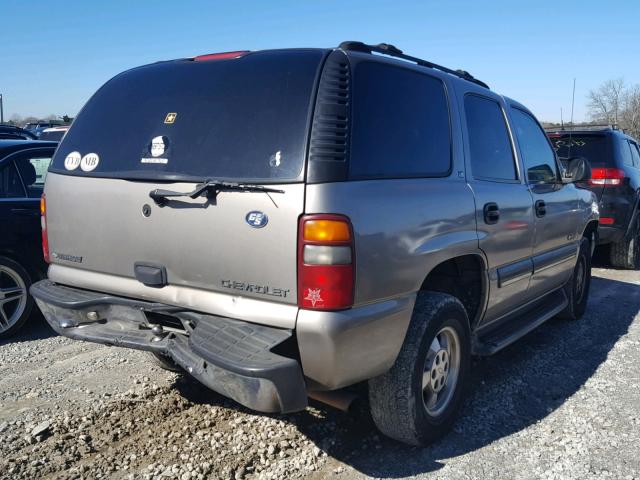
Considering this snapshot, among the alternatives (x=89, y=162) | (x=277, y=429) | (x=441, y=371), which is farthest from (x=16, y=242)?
(x=441, y=371)

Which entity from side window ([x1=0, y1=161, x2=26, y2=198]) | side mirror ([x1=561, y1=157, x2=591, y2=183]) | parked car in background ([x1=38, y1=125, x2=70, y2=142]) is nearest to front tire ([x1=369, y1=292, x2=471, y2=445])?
side mirror ([x1=561, y1=157, x2=591, y2=183])

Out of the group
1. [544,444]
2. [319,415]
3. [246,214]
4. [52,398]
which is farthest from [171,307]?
[544,444]

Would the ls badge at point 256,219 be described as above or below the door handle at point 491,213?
above

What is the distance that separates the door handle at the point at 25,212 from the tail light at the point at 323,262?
3589 mm

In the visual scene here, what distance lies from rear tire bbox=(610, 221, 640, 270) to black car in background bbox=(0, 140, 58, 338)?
24.3 ft

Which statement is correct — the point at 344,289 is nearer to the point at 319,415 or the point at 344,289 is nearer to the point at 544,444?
the point at 319,415

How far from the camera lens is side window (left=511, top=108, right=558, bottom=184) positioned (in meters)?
4.49

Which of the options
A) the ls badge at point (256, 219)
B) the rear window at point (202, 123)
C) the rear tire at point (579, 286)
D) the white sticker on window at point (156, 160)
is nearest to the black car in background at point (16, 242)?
the rear window at point (202, 123)

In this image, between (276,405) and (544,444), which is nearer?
(276,405)

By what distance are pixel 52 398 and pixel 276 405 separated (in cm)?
203

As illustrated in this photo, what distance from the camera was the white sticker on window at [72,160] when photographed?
10.9 feet

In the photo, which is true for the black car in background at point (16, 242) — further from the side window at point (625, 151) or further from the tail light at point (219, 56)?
the side window at point (625, 151)

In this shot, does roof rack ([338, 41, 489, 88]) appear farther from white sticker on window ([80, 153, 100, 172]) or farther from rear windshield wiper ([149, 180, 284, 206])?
white sticker on window ([80, 153, 100, 172])

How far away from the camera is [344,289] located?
8.21ft
